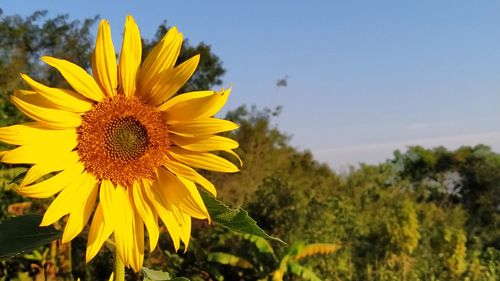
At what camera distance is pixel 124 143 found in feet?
3.91

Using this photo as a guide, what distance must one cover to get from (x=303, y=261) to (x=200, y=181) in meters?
4.59

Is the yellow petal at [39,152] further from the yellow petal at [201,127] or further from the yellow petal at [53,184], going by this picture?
the yellow petal at [201,127]

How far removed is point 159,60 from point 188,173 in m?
0.20

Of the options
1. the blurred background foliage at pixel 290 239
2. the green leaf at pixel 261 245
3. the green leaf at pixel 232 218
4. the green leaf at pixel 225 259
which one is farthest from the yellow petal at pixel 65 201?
the green leaf at pixel 261 245

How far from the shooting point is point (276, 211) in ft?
19.1

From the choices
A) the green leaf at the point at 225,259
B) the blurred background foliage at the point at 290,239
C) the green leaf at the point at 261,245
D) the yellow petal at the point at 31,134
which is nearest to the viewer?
the yellow petal at the point at 31,134

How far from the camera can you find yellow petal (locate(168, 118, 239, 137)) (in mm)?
1075

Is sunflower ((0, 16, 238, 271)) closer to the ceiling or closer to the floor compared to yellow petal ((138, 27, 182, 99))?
closer to the floor

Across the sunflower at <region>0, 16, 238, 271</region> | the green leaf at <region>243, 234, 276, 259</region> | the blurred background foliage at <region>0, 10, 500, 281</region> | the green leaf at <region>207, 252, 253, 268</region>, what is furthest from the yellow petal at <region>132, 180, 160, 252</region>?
the green leaf at <region>243, 234, 276, 259</region>

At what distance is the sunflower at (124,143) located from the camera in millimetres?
1045

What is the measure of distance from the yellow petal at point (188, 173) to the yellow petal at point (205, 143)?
A: 36 millimetres

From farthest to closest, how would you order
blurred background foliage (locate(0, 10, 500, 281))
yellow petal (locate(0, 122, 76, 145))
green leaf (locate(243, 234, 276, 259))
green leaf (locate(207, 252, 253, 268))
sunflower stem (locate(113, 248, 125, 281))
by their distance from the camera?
1. green leaf (locate(243, 234, 276, 259))
2. green leaf (locate(207, 252, 253, 268))
3. blurred background foliage (locate(0, 10, 500, 281))
4. sunflower stem (locate(113, 248, 125, 281))
5. yellow petal (locate(0, 122, 76, 145))

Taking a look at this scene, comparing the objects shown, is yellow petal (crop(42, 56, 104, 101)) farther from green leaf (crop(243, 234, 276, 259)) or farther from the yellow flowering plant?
green leaf (crop(243, 234, 276, 259))

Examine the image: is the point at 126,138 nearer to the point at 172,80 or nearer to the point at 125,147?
the point at 125,147
